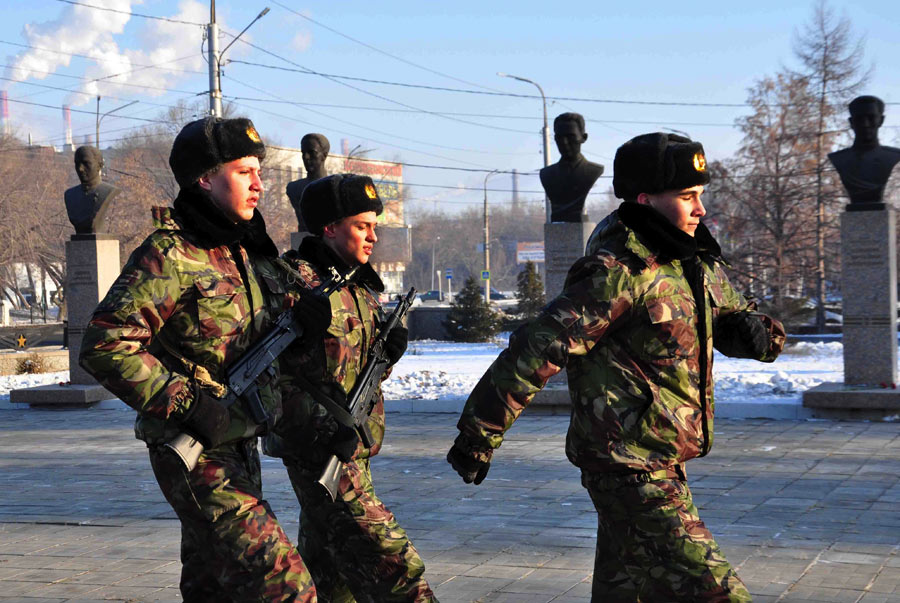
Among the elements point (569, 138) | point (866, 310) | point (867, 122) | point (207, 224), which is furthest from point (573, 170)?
point (207, 224)

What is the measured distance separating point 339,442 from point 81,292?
470 inches

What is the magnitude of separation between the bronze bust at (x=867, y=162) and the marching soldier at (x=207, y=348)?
9275 millimetres

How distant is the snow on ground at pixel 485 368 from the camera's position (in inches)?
526

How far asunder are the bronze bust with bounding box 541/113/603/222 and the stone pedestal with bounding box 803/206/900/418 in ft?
9.94

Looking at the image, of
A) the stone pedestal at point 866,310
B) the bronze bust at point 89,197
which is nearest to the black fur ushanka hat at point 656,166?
the stone pedestal at point 866,310

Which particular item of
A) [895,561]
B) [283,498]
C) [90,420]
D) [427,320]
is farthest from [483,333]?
[895,561]

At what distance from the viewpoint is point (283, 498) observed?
26.9 feet

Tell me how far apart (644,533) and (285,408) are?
4.95 ft

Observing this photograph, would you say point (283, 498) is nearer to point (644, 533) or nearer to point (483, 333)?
point (644, 533)

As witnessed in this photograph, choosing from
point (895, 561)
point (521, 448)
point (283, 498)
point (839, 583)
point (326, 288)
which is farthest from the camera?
point (521, 448)

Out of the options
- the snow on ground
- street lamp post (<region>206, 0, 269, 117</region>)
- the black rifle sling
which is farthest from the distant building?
the black rifle sling

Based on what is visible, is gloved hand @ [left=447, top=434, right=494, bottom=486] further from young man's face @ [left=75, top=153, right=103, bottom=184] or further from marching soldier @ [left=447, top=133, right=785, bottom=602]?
young man's face @ [left=75, top=153, right=103, bottom=184]

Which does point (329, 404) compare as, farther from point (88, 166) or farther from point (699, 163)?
point (88, 166)

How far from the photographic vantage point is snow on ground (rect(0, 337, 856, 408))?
13.4m
